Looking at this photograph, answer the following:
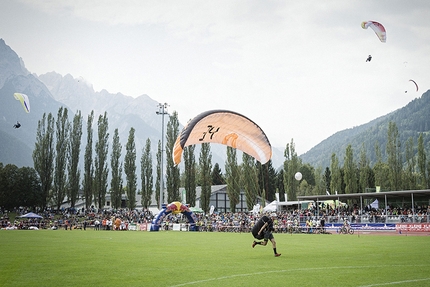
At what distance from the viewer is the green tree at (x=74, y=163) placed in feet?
195

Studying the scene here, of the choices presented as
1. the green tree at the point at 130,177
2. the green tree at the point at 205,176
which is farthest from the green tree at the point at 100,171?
the green tree at the point at 205,176

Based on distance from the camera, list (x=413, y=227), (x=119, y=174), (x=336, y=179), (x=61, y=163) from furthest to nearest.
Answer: (x=336, y=179) → (x=119, y=174) → (x=61, y=163) → (x=413, y=227)

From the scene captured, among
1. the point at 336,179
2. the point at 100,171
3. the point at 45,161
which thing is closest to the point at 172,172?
the point at 100,171

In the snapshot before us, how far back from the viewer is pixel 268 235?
492 inches

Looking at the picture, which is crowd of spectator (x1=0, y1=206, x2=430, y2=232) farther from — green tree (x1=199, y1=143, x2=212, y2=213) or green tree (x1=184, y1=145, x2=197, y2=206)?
green tree (x1=199, y1=143, x2=212, y2=213)

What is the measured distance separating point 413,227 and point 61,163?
161ft

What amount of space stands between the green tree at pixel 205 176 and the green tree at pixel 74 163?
61.0 ft

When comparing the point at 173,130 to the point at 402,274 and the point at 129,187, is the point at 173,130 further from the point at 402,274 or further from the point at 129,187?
the point at 402,274

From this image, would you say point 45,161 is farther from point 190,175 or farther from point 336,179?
point 336,179

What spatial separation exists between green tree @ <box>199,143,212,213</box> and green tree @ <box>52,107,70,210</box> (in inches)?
807

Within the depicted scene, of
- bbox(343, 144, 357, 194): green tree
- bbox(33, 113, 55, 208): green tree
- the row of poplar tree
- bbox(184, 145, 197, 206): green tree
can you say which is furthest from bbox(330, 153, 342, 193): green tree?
bbox(33, 113, 55, 208): green tree

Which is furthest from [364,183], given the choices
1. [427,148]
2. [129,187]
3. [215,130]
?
[427,148]

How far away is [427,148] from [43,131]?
160 meters

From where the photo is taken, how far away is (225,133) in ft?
73.3
